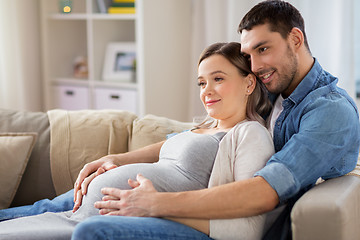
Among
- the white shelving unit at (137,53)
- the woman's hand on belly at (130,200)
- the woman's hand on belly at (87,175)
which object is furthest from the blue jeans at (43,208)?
the white shelving unit at (137,53)

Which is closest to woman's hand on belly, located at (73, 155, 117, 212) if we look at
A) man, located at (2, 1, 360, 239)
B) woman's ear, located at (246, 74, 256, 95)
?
man, located at (2, 1, 360, 239)

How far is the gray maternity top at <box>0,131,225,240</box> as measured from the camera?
5.10 ft

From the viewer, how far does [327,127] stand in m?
1.42

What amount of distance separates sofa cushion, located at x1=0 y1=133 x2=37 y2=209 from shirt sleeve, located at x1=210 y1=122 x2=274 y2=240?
900 millimetres

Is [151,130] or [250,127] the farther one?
[151,130]

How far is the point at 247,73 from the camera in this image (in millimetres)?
1647

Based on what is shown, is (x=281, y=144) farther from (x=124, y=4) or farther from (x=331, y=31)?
(x=124, y=4)

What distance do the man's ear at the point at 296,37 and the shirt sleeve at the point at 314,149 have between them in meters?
0.22

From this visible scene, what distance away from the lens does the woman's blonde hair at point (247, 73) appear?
64.5 inches

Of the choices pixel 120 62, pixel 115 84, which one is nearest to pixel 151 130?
pixel 115 84

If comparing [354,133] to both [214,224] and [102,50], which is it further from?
[102,50]

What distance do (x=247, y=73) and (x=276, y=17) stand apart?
199 mm

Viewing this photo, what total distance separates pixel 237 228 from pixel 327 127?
38 centimetres

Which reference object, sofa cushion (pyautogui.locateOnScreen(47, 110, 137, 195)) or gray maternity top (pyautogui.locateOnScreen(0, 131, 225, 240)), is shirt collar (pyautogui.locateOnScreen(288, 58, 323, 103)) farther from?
sofa cushion (pyautogui.locateOnScreen(47, 110, 137, 195))
